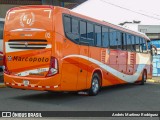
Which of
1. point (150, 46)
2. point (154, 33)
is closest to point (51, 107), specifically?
point (150, 46)

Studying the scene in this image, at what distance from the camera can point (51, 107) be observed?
1149cm

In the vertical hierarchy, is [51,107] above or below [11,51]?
below

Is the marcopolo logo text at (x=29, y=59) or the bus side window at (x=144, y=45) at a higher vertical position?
the marcopolo logo text at (x=29, y=59)

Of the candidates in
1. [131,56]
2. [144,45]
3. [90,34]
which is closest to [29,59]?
[90,34]

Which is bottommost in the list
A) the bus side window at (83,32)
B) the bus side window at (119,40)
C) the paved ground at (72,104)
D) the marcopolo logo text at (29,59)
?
the paved ground at (72,104)

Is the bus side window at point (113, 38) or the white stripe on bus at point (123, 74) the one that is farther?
the bus side window at point (113, 38)

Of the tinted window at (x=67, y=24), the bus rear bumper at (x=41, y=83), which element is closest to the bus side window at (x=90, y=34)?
the tinted window at (x=67, y=24)

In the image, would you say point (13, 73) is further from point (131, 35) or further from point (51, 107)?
point (131, 35)

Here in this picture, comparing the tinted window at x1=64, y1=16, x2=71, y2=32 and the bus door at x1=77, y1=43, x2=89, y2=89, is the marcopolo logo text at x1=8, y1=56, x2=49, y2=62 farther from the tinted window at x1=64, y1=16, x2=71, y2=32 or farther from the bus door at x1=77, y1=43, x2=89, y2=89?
the bus door at x1=77, y1=43, x2=89, y2=89

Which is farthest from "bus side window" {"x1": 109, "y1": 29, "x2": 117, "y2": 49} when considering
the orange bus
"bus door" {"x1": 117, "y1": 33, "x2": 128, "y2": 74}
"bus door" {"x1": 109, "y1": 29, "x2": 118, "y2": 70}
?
the orange bus

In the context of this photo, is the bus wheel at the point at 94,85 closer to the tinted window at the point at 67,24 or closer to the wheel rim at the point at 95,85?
the wheel rim at the point at 95,85

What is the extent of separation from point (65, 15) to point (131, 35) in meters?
8.06

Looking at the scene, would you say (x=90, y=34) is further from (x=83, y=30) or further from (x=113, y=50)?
(x=113, y=50)

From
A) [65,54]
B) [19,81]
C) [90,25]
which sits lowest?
[19,81]
